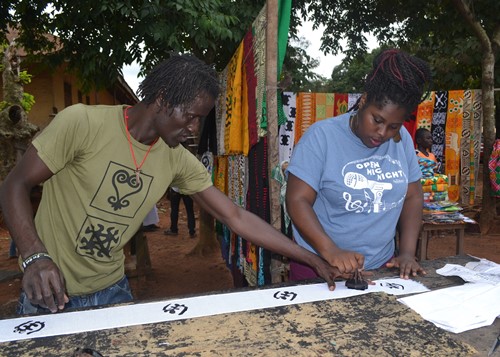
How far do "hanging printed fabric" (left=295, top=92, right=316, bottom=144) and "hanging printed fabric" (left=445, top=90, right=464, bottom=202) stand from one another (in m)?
2.27

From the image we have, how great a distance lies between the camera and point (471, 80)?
447 inches

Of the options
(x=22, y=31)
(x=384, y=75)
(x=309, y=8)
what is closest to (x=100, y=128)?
(x=384, y=75)

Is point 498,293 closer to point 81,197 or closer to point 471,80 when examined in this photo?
point 81,197

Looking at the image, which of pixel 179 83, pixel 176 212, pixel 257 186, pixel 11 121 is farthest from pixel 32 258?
pixel 11 121

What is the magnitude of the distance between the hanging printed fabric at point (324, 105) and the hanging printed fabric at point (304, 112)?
70 millimetres

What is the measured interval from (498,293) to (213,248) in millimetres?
4730

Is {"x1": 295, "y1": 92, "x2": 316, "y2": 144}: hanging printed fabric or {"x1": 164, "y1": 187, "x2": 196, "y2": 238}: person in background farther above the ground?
{"x1": 295, "y1": 92, "x2": 316, "y2": 144}: hanging printed fabric

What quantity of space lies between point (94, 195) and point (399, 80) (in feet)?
3.89

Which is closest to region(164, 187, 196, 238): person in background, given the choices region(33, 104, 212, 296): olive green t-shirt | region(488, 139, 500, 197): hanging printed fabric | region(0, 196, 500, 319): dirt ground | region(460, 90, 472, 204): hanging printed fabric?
region(0, 196, 500, 319): dirt ground

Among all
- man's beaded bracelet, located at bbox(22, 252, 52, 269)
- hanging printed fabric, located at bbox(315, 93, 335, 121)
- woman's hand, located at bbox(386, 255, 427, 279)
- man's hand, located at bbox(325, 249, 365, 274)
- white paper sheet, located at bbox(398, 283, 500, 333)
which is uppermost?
hanging printed fabric, located at bbox(315, 93, 335, 121)

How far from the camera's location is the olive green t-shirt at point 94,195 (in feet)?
5.01

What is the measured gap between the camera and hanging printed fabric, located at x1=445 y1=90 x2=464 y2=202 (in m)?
6.07

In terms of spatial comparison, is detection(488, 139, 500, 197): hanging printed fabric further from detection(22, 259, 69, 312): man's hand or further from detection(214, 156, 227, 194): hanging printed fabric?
detection(22, 259, 69, 312): man's hand

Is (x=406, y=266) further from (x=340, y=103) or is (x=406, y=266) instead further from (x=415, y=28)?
(x=415, y=28)
